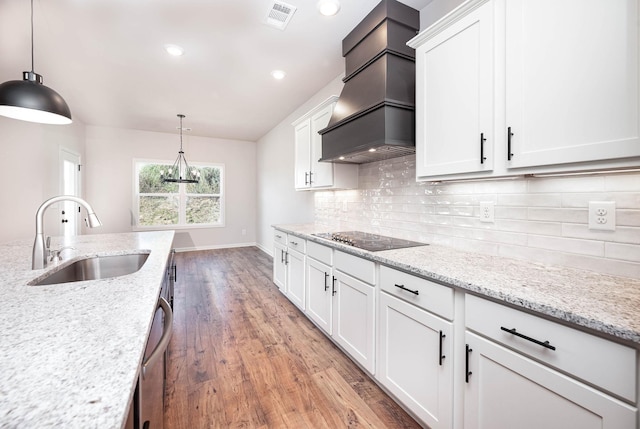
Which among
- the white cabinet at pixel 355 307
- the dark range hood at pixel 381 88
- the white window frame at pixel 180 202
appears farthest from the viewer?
the white window frame at pixel 180 202

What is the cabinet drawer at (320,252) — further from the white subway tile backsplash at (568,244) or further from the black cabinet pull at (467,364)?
the white subway tile backsplash at (568,244)

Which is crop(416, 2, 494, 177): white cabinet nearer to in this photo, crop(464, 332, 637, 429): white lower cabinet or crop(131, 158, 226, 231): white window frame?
crop(464, 332, 637, 429): white lower cabinet

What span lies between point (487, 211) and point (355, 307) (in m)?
1.06

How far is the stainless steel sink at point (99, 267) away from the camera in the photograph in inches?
62.0

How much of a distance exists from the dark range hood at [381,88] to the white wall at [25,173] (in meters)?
4.05

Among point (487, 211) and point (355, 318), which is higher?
point (487, 211)

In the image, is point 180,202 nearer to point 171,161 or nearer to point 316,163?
point 171,161

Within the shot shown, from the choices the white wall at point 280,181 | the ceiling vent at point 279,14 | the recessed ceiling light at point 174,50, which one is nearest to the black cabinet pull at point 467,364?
the ceiling vent at point 279,14

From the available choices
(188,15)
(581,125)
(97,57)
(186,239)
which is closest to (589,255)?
(581,125)

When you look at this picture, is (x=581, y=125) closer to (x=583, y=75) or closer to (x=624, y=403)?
(x=583, y=75)

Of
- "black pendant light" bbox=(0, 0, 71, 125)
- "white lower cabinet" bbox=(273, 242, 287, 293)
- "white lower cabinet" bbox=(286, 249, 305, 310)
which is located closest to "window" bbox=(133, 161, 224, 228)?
"white lower cabinet" bbox=(273, 242, 287, 293)

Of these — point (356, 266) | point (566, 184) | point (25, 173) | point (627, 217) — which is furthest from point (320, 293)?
point (25, 173)

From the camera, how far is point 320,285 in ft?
7.90

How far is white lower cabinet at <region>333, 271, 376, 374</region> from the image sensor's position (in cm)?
178
